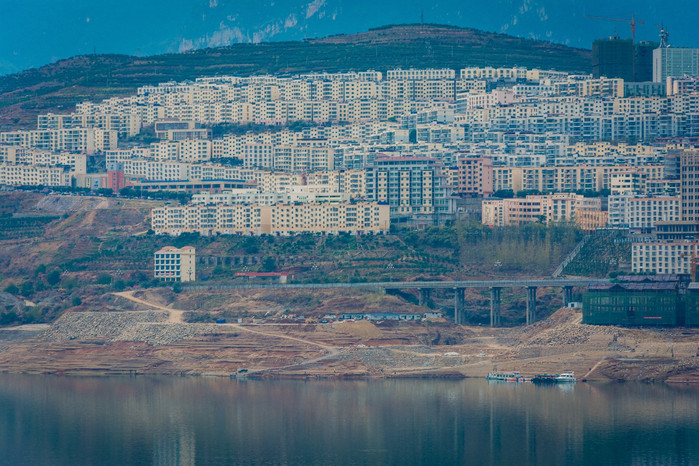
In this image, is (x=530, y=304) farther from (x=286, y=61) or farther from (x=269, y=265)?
(x=286, y=61)

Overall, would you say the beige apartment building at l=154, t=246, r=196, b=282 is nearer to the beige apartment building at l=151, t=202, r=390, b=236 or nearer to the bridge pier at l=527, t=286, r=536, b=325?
the beige apartment building at l=151, t=202, r=390, b=236

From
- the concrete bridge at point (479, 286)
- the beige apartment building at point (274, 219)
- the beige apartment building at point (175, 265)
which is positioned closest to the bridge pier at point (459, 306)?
the concrete bridge at point (479, 286)

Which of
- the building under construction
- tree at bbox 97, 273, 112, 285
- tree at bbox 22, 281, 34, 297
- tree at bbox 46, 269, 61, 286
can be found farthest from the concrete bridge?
the building under construction

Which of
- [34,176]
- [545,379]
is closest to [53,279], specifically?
[34,176]

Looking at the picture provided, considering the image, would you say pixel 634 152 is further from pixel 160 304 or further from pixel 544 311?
pixel 160 304

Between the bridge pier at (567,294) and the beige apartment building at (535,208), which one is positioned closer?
the bridge pier at (567,294)

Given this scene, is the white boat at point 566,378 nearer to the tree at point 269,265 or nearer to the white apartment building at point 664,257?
the white apartment building at point 664,257
